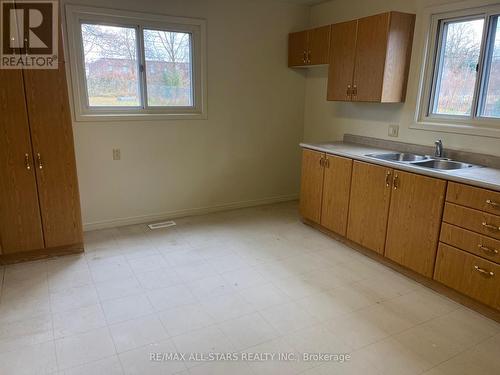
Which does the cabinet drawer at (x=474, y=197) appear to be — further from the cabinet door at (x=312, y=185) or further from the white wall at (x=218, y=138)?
the white wall at (x=218, y=138)

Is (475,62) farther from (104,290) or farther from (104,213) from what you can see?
(104,213)

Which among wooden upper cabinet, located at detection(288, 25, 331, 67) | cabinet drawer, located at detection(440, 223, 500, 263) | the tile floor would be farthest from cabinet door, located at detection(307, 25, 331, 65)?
cabinet drawer, located at detection(440, 223, 500, 263)

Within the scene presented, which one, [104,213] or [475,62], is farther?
[104,213]

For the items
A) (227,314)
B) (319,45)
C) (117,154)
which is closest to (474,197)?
(227,314)

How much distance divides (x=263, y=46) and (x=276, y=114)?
80 centimetres

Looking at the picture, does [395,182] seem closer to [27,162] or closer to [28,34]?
[27,162]

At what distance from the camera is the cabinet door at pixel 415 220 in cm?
257

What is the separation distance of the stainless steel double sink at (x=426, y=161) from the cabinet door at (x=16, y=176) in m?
2.81

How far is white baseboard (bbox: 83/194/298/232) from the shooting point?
3781mm

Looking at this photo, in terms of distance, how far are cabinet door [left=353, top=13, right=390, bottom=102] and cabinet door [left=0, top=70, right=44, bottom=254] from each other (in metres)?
2.84

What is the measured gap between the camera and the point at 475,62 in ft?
9.63

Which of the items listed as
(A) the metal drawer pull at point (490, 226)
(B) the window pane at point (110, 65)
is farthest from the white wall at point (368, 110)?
(B) the window pane at point (110, 65)

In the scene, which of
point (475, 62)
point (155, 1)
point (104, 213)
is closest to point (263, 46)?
point (155, 1)

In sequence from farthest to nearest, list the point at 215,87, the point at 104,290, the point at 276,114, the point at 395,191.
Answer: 1. the point at 276,114
2. the point at 215,87
3. the point at 395,191
4. the point at 104,290
